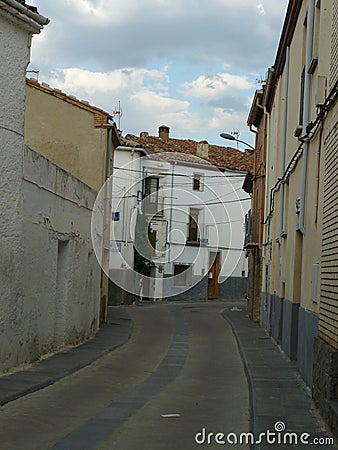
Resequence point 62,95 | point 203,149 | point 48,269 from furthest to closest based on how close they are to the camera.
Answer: point 203,149 < point 62,95 < point 48,269

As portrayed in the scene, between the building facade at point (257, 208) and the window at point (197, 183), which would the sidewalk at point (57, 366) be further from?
the window at point (197, 183)

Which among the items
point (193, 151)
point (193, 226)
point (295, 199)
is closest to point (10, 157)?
point (295, 199)

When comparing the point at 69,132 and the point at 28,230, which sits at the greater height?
the point at 69,132

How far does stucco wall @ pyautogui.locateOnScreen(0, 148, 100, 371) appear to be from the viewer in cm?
1077

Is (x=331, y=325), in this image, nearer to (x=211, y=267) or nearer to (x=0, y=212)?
(x=0, y=212)

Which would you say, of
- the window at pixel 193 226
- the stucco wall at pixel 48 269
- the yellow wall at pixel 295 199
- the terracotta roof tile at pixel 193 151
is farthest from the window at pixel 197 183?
the stucco wall at pixel 48 269

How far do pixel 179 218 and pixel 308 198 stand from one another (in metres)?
32.7

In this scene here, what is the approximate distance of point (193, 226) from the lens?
146ft

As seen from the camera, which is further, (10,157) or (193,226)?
(193,226)

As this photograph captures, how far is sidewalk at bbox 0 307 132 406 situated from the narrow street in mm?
128

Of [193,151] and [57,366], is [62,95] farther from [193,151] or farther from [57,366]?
[193,151]

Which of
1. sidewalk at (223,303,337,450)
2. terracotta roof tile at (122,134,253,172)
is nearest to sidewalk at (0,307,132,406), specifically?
sidewalk at (223,303,337,450)

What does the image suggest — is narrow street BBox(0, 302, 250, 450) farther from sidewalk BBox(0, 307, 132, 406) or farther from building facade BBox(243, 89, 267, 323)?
building facade BBox(243, 89, 267, 323)

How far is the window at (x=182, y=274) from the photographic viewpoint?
4366 centimetres
